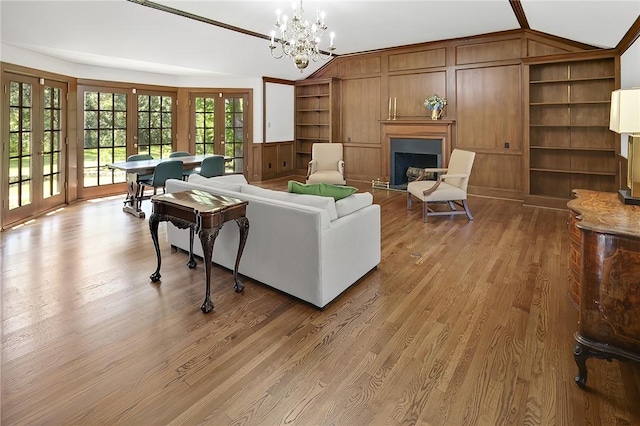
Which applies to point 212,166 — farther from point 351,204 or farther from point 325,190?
point 351,204

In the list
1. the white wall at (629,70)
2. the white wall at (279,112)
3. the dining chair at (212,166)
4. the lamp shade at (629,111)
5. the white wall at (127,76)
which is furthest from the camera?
the white wall at (279,112)

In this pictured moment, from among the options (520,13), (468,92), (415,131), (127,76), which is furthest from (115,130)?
(520,13)

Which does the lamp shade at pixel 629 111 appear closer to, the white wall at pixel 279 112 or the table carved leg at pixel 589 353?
the table carved leg at pixel 589 353

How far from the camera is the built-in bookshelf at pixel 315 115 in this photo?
873 centimetres

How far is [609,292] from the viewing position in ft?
6.18

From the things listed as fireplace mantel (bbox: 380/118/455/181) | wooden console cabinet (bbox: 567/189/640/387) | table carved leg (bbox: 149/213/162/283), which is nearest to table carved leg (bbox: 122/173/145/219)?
table carved leg (bbox: 149/213/162/283)

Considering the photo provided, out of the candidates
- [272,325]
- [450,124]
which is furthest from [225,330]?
[450,124]

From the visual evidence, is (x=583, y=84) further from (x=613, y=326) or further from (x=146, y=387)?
(x=146, y=387)

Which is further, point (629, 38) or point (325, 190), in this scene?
point (629, 38)

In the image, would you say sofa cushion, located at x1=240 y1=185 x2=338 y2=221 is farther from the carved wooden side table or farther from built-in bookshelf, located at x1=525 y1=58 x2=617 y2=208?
built-in bookshelf, located at x1=525 y1=58 x2=617 y2=208

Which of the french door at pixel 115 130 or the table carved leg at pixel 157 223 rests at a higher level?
the french door at pixel 115 130

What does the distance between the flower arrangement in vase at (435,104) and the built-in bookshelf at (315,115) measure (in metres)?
2.21

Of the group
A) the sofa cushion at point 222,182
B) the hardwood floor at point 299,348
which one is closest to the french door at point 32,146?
the hardwood floor at point 299,348

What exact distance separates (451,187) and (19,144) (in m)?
5.82
